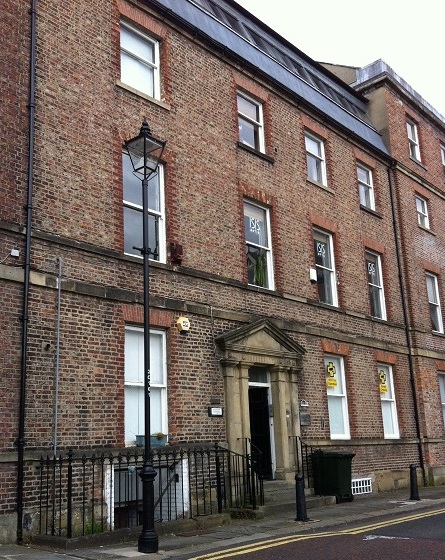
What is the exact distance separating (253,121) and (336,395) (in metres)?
7.31

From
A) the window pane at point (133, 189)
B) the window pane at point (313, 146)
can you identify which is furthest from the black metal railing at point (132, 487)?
the window pane at point (313, 146)

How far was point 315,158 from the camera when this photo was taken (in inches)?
732

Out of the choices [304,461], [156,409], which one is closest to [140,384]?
[156,409]

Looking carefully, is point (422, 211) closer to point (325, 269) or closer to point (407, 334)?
point (407, 334)

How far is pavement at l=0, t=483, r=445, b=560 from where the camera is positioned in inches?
333

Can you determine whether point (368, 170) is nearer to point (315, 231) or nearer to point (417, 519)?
point (315, 231)

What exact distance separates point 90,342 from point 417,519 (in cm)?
Result: 661

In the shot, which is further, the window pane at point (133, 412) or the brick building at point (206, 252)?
the window pane at point (133, 412)

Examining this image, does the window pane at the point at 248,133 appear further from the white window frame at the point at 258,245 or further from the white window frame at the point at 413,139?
the white window frame at the point at 413,139

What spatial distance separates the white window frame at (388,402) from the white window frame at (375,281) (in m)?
1.62

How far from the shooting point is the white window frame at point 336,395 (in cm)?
1653

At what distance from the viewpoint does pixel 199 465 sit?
12.3m

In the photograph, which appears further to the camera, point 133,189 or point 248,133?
point 248,133

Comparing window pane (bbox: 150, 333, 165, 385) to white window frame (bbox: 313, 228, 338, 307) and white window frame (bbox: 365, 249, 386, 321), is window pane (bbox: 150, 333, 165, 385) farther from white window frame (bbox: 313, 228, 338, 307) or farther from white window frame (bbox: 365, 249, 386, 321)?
white window frame (bbox: 365, 249, 386, 321)
